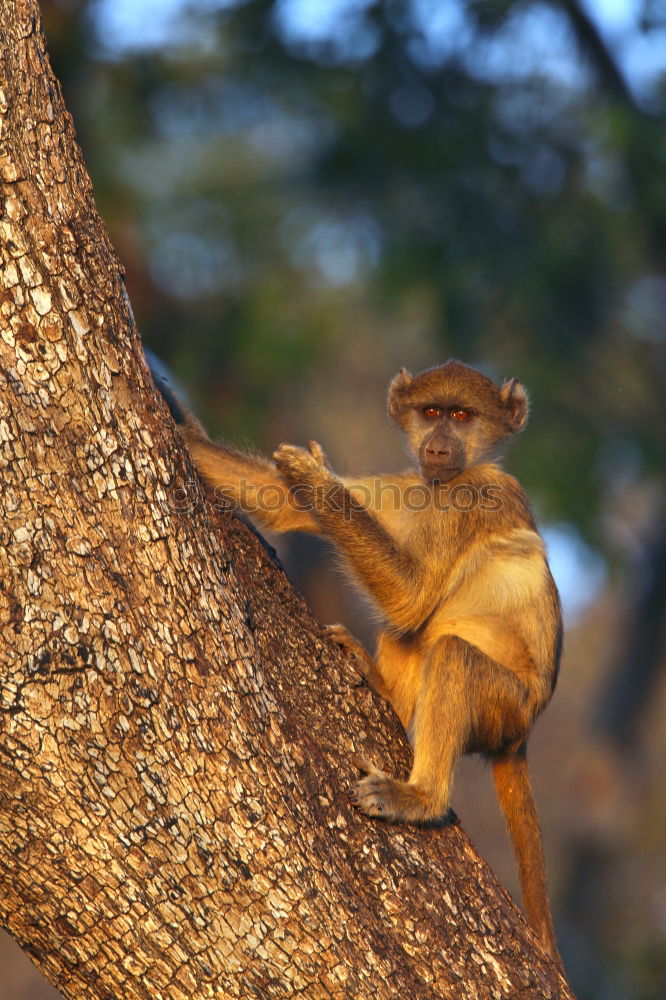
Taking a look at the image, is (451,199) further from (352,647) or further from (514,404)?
(352,647)

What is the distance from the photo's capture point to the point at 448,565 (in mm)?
5367

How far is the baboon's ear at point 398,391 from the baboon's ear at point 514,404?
0.50 m

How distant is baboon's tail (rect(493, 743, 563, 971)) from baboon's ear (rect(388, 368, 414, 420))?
1.95m

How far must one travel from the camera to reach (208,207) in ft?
49.4

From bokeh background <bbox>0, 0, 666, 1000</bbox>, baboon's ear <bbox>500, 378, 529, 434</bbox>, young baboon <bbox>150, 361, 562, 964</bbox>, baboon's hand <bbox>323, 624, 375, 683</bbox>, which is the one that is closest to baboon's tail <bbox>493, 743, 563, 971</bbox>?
young baboon <bbox>150, 361, 562, 964</bbox>

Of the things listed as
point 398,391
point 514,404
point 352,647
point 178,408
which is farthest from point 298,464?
point 514,404

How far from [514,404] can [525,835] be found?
226 centimetres

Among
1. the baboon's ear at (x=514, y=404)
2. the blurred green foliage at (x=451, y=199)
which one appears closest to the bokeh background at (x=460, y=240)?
the blurred green foliage at (x=451, y=199)

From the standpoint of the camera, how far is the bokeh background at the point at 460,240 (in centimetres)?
1198

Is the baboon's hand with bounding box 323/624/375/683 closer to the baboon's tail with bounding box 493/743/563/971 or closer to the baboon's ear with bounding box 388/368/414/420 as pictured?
the baboon's tail with bounding box 493/743/563/971

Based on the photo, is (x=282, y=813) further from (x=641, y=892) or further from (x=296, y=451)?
(x=641, y=892)

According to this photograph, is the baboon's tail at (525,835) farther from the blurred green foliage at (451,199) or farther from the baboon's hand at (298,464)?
the blurred green foliage at (451,199)

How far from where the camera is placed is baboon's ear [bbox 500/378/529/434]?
5.94 m

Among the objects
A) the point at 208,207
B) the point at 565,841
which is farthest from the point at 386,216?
the point at 565,841
